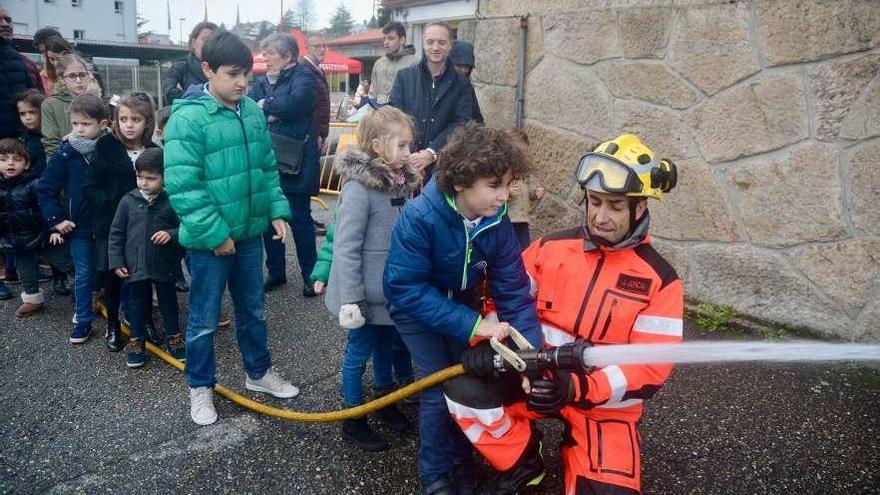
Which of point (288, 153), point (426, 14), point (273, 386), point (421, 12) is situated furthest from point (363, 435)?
point (421, 12)

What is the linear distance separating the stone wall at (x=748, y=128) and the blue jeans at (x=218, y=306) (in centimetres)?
271

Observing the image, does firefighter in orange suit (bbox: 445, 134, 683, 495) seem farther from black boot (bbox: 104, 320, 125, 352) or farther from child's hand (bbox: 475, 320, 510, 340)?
black boot (bbox: 104, 320, 125, 352)

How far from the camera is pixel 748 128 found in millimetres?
4090

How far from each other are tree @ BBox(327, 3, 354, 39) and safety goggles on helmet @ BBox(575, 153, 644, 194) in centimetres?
8907

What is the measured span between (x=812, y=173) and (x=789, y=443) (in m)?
1.69

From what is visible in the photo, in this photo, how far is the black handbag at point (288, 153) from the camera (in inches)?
198

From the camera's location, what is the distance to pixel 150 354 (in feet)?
13.6

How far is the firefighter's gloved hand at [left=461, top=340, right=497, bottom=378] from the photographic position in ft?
8.13

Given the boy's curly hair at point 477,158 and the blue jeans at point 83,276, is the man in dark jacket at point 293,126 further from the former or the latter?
the boy's curly hair at point 477,158

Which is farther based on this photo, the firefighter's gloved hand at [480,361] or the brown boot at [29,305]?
the brown boot at [29,305]

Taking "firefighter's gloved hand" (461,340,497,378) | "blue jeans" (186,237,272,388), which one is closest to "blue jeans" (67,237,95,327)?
"blue jeans" (186,237,272,388)

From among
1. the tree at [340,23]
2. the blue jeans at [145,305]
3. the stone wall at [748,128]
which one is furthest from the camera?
the tree at [340,23]

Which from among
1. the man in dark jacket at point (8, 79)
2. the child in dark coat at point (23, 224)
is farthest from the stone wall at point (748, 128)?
the man in dark jacket at point (8, 79)

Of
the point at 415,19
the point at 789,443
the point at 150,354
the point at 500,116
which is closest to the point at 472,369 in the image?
the point at 789,443
